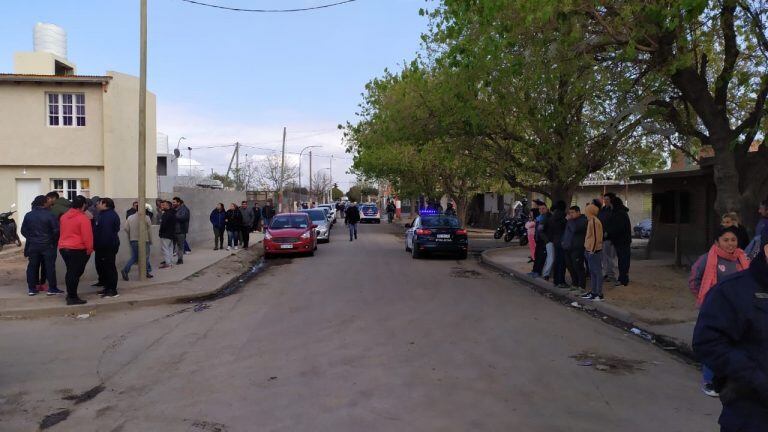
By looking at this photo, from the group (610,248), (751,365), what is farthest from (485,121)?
(751,365)

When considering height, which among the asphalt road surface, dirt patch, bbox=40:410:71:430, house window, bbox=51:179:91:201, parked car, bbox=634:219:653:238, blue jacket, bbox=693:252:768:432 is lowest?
dirt patch, bbox=40:410:71:430

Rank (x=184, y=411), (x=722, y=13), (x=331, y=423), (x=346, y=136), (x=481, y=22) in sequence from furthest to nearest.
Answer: (x=346, y=136), (x=481, y=22), (x=722, y=13), (x=184, y=411), (x=331, y=423)

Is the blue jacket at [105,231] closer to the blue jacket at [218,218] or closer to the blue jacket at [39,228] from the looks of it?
the blue jacket at [39,228]

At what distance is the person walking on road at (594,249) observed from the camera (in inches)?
416

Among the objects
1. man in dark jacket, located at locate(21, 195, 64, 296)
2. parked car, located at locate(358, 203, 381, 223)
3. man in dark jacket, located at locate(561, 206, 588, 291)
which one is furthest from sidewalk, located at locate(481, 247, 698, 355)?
parked car, located at locate(358, 203, 381, 223)

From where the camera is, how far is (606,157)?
17047 mm

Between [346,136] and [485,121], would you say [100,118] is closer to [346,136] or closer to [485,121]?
[485,121]

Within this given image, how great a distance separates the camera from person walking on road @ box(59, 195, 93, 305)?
9805mm

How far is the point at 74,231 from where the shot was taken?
985cm

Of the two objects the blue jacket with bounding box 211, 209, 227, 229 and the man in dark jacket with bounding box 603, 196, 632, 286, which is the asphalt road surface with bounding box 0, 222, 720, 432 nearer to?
the man in dark jacket with bounding box 603, 196, 632, 286

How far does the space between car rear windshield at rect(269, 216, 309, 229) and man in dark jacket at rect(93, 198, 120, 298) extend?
959 centimetres

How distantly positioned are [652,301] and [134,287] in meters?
10.0

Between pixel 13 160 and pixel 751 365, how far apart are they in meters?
26.3

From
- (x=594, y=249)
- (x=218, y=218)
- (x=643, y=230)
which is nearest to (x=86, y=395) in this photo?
(x=594, y=249)
